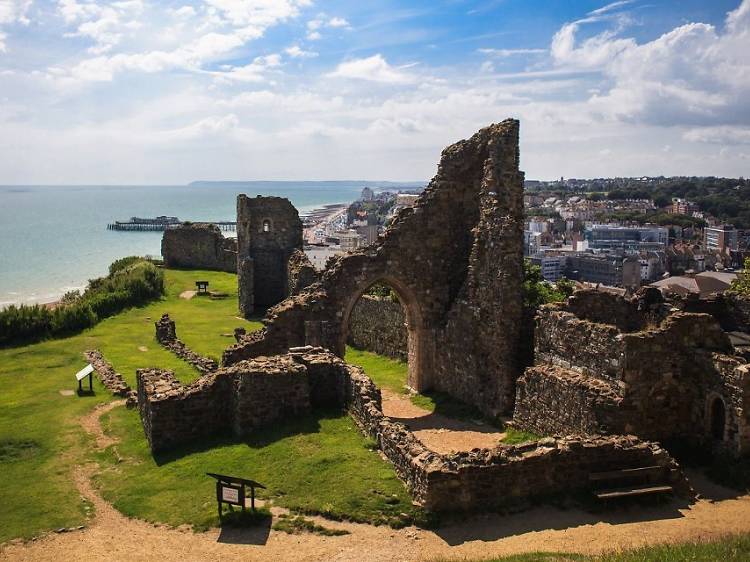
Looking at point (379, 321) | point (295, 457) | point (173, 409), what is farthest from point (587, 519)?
point (379, 321)

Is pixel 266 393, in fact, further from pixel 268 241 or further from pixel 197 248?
pixel 197 248

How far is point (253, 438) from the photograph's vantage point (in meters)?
15.0

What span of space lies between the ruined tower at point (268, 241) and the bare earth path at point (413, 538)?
27.2 meters

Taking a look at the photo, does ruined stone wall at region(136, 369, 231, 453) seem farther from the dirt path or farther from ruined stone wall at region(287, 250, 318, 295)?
ruined stone wall at region(287, 250, 318, 295)

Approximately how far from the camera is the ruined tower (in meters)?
39.5

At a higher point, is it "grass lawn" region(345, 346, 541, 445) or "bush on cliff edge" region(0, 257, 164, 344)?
"bush on cliff edge" region(0, 257, 164, 344)

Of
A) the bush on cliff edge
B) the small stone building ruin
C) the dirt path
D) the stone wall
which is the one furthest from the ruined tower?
the small stone building ruin

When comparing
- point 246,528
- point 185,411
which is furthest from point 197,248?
point 246,528

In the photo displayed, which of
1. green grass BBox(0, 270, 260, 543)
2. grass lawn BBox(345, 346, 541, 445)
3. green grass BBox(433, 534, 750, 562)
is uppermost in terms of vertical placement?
green grass BBox(433, 534, 750, 562)

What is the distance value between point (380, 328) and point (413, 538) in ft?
55.3

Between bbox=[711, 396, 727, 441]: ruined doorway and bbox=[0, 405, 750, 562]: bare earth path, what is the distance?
2342 millimetres

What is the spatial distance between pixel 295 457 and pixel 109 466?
4.45 metres

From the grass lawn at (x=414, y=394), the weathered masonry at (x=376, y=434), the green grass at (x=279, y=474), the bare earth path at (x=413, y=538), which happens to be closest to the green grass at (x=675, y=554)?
the bare earth path at (x=413, y=538)

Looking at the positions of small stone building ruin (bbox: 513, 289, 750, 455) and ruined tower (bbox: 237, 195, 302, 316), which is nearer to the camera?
small stone building ruin (bbox: 513, 289, 750, 455)
